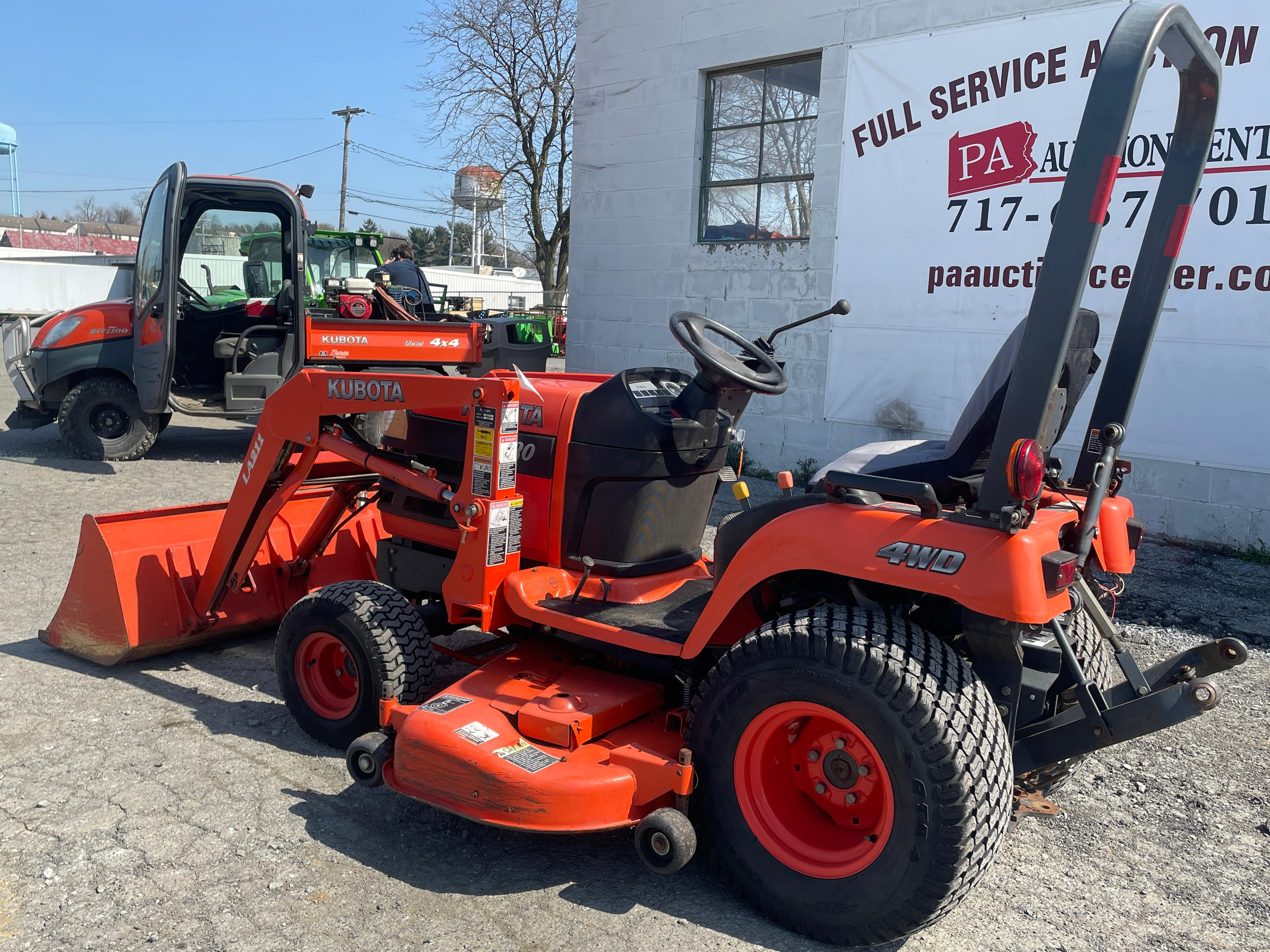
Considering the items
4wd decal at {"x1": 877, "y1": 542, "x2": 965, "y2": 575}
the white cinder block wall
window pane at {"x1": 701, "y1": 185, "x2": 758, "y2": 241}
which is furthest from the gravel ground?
window pane at {"x1": 701, "y1": 185, "x2": 758, "y2": 241}

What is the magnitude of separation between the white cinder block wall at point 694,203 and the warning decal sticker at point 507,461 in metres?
5.31

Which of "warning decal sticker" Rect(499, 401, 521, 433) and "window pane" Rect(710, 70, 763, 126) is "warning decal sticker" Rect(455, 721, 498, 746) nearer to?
"warning decal sticker" Rect(499, 401, 521, 433)

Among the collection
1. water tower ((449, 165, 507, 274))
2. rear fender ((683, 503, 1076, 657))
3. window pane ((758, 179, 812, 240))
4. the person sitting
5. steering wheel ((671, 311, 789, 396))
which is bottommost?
rear fender ((683, 503, 1076, 657))

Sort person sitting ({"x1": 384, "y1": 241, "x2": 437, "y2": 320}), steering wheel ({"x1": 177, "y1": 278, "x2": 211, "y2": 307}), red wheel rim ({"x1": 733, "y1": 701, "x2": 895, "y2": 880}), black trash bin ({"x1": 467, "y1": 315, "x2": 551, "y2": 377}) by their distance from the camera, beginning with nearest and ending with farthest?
1. red wheel rim ({"x1": 733, "y1": 701, "x2": 895, "y2": 880})
2. steering wheel ({"x1": 177, "y1": 278, "x2": 211, "y2": 307})
3. black trash bin ({"x1": 467, "y1": 315, "x2": 551, "y2": 377})
4. person sitting ({"x1": 384, "y1": 241, "x2": 437, "y2": 320})

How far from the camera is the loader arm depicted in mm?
3416

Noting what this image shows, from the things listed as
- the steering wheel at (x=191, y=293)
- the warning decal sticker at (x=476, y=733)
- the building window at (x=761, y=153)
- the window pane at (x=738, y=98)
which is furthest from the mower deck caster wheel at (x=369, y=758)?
the steering wheel at (x=191, y=293)

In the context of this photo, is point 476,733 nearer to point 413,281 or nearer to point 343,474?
point 343,474

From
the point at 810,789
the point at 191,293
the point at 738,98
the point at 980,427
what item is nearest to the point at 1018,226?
the point at 738,98

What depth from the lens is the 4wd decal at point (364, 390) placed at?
3.67 meters

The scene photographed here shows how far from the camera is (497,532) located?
3.42m

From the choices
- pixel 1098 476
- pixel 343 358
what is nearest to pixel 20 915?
pixel 1098 476

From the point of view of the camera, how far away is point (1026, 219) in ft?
24.5

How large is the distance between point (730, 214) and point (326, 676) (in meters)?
6.67

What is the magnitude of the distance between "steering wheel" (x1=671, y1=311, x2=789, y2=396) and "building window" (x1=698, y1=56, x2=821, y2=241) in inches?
215
